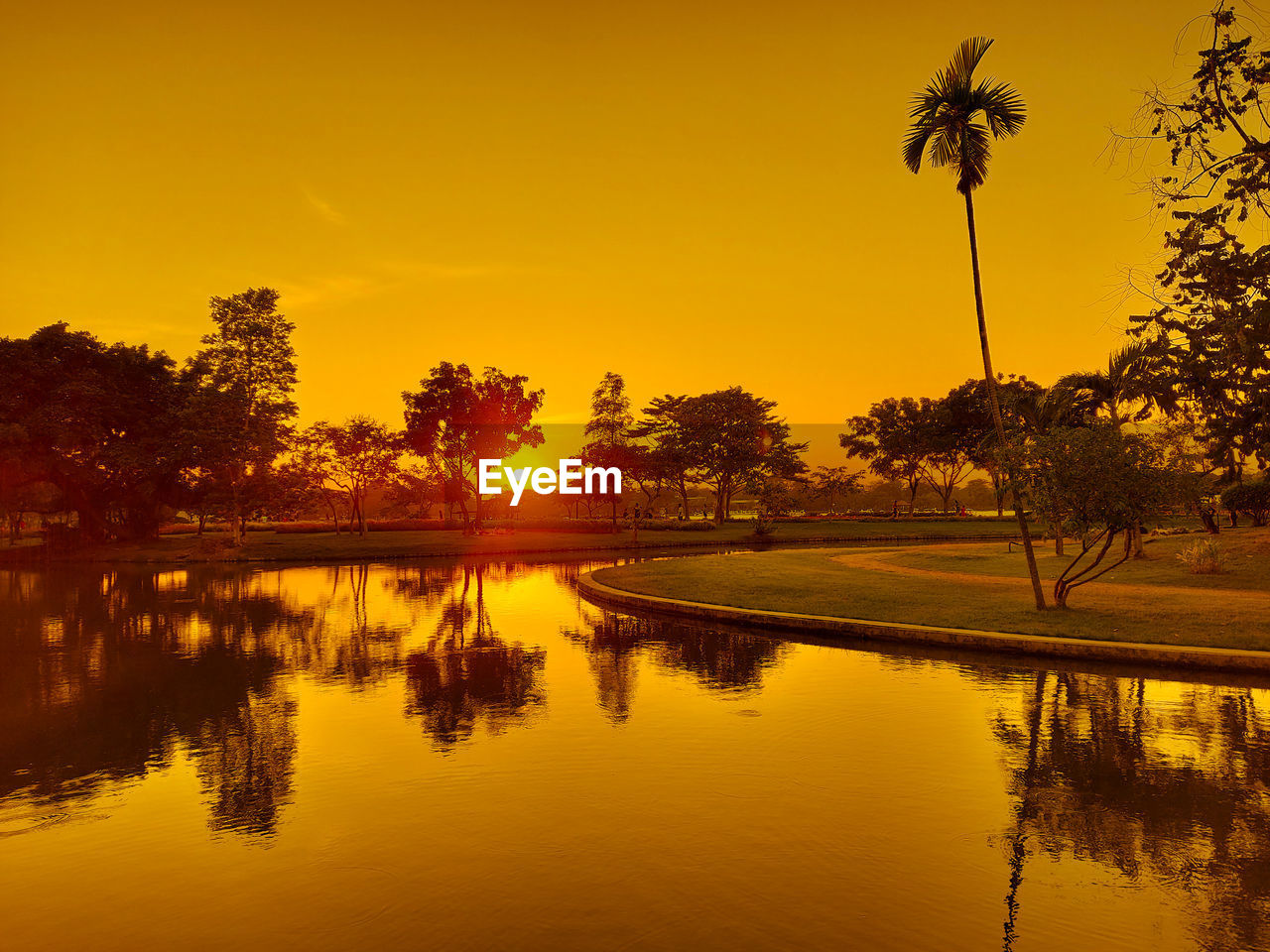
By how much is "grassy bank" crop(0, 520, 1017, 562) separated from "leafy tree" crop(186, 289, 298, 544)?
408 cm

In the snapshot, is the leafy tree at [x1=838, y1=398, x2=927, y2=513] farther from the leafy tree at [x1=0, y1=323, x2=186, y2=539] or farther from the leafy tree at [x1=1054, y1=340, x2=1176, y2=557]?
the leafy tree at [x1=0, y1=323, x2=186, y2=539]

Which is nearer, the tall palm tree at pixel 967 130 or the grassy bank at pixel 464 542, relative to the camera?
the tall palm tree at pixel 967 130

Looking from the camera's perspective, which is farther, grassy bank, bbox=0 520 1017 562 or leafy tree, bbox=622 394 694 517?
leafy tree, bbox=622 394 694 517

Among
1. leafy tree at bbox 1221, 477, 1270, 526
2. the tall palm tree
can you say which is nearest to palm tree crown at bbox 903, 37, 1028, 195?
the tall palm tree

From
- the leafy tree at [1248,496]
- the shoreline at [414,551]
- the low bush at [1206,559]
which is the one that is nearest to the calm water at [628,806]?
the low bush at [1206,559]

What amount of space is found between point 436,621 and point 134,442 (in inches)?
1824

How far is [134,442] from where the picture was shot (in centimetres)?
5656

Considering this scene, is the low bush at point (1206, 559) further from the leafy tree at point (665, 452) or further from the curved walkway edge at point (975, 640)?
the leafy tree at point (665, 452)

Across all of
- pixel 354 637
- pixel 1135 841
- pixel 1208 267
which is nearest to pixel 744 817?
pixel 1135 841

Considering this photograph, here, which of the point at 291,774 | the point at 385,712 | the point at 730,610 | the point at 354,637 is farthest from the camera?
the point at 730,610

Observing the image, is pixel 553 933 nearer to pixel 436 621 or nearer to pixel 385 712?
pixel 385 712

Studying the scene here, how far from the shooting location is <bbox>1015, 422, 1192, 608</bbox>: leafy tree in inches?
686

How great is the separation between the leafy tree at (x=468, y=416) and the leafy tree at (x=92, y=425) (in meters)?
19.1

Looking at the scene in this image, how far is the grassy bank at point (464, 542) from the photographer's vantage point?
50.4 meters
